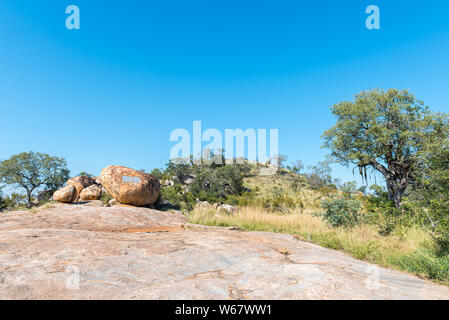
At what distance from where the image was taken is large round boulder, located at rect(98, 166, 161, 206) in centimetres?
1491

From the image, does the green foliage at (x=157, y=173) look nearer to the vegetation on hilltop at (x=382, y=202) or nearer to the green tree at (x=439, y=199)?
the vegetation on hilltop at (x=382, y=202)

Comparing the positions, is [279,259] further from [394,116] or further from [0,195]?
[0,195]

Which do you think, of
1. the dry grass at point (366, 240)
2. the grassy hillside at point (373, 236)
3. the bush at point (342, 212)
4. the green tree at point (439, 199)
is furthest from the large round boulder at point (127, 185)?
the green tree at point (439, 199)

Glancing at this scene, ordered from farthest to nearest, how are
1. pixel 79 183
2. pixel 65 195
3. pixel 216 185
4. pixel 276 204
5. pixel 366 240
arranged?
pixel 216 185
pixel 79 183
pixel 276 204
pixel 65 195
pixel 366 240

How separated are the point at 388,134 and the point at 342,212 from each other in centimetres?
540

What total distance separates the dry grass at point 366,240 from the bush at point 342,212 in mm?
370

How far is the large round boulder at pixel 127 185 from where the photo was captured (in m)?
14.9

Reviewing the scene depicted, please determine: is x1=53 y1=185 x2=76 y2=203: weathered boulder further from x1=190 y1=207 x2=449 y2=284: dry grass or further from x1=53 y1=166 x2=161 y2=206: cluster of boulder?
x1=190 y1=207 x2=449 y2=284: dry grass

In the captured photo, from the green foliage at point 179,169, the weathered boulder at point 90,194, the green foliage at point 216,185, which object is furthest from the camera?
the green foliage at point 179,169

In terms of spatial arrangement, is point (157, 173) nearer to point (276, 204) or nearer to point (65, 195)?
point (65, 195)

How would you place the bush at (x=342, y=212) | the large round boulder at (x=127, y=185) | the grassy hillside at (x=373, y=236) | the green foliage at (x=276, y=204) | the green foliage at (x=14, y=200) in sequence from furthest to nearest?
the green foliage at (x=14, y=200), the green foliage at (x=276, y=204), the large round boulder at (x=127, y=185), the bush at (x=342, y=212), the grassy hillside at (x=373, y=236)

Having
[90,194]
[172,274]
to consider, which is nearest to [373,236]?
[172,274]

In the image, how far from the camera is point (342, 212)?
31.8 feet
